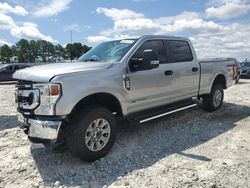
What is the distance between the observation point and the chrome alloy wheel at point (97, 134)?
4.79m

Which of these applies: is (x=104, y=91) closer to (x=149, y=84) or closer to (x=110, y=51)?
(x=149, y=84)

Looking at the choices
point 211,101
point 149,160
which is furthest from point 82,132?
point 211,101

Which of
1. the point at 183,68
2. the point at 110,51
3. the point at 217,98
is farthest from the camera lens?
the point at 217,98

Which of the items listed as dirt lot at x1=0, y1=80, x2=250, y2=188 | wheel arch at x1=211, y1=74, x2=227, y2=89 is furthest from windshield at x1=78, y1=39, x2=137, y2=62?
wheel arch at x1=211, y1=74, x2=227, y2=89

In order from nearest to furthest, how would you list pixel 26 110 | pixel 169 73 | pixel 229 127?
pixel 26 110 < pixel 169 73 < pixel 229 127

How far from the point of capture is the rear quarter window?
6668mm

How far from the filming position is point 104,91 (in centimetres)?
500

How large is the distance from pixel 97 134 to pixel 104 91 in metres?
0.69

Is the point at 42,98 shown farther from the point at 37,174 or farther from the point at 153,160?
the point at 153,160

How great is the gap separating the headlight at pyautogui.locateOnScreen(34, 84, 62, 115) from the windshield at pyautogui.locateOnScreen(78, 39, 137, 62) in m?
1.48

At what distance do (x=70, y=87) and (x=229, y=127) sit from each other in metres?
3.96

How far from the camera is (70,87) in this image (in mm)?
4520

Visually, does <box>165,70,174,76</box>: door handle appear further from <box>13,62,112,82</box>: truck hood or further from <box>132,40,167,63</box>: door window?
<box>13,62,112,82</box>: truck hood

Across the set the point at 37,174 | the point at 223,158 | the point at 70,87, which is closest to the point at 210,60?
the point at 223,158
